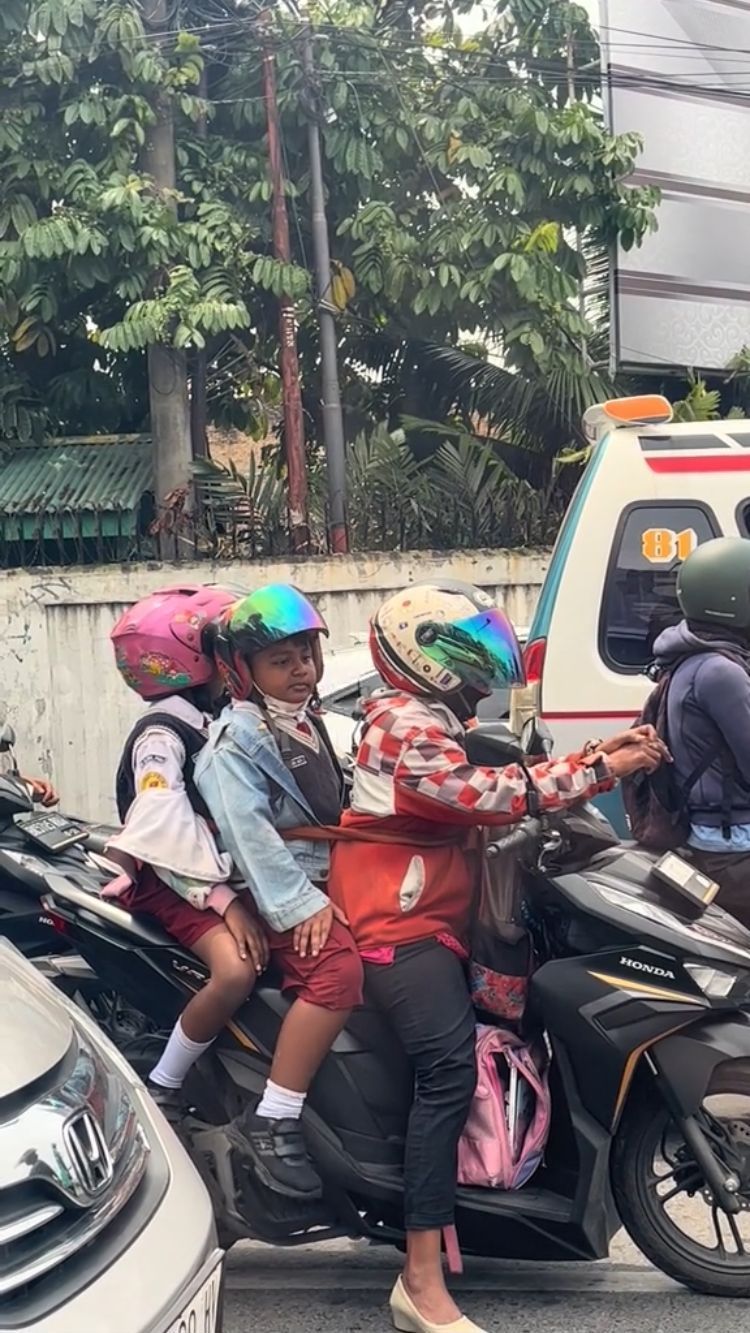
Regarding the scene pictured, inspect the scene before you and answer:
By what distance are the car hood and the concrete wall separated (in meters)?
6.20

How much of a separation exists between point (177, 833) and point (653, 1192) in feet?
4.32

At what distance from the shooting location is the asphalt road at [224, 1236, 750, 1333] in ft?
9.78

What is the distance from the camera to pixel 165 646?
3.27 meters

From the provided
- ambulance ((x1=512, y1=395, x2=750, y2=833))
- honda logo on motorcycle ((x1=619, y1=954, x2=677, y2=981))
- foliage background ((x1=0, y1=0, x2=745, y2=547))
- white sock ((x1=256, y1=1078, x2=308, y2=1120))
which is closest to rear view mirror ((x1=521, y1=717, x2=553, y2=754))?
honda logo on motorcycle ((x1=619, y1=954, x2=677, y2=981))

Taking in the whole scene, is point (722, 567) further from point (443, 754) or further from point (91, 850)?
point (91, 850)

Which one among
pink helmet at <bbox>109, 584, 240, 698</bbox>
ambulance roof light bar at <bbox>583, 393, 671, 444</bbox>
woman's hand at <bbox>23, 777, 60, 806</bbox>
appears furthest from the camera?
ambulance roof light bar at <bbox>583, 393, 671, 444</bbox>

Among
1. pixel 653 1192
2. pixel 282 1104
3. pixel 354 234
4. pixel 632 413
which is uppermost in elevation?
pixel 354 234

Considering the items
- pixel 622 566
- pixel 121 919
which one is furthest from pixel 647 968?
pixel 622 566

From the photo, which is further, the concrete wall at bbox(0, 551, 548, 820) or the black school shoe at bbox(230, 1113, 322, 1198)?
the concrete wall at bbox(0, 551, 548, 820)

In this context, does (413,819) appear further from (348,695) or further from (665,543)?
(348,695)

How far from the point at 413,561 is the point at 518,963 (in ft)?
20.4

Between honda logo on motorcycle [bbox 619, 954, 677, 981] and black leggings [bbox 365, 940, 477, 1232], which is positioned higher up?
honda logo on motorcycle [bbox 619, 954, 677, 981]

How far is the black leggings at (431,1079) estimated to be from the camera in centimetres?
279

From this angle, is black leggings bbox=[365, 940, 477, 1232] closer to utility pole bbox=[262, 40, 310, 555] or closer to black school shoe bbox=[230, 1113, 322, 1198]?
black school shoe bbox=[230, 1113, 322, 1198]
